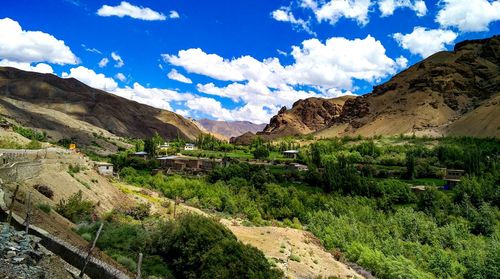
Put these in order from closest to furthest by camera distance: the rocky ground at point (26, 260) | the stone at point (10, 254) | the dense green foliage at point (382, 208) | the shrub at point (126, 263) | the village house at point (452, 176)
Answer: the rocky ground at point (26, 260), the stone at point (10, 254), the shrub at point (126, 263), the dense green foliage at point (382, 208), the village house at point (452, 176)

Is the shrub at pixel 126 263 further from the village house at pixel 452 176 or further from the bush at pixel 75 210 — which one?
the village house at pixel 452 176

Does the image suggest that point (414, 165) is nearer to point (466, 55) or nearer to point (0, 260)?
point (0, 260)

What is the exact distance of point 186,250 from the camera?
20484mm

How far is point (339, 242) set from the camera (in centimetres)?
4366

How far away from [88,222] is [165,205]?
18.0 metres

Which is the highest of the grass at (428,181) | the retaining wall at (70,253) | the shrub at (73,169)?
the shrub at (73,169)

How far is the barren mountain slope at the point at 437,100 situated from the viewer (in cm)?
13050

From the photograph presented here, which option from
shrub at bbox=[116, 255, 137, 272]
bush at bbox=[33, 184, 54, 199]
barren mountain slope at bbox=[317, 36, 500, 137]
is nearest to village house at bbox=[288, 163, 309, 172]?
bush at bbox=[33, 184, 54, 199]

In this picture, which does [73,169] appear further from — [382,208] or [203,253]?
[382,208]

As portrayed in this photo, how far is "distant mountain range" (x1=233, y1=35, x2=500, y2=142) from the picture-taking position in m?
130

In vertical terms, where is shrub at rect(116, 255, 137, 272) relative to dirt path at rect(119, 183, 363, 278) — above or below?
above

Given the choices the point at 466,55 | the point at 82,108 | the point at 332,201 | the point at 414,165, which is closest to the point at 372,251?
the point at 332,201

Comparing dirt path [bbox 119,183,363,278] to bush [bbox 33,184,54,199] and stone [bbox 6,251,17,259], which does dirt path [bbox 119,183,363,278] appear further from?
stone [bbox 6,251,17,259]

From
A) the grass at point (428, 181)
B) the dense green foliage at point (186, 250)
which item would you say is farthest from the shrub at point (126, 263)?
Result: the grass at point (428, 181)
